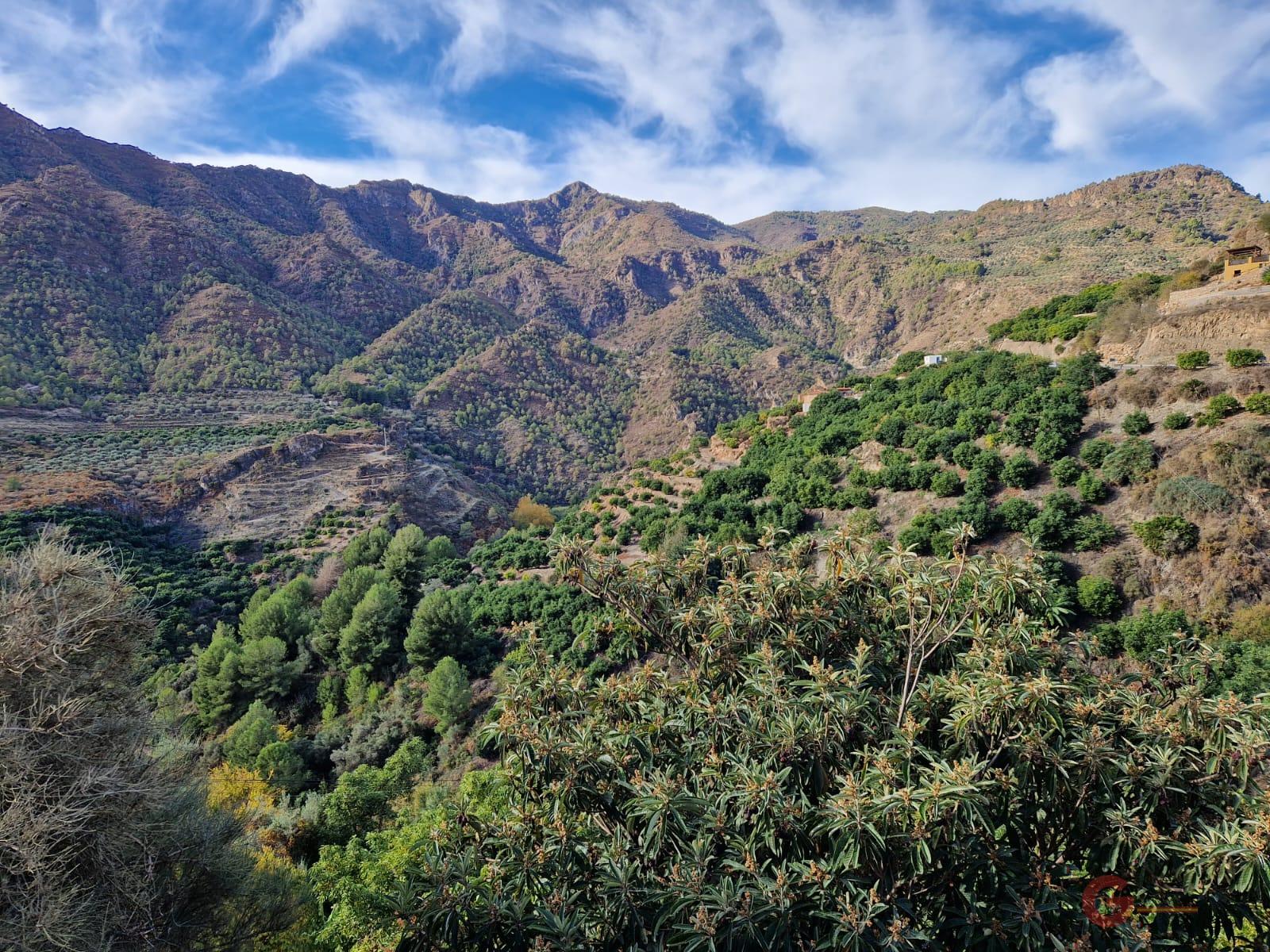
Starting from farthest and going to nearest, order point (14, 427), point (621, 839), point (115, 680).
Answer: point (14, 427), point (115, 680), point (621, 839)

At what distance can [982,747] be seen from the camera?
6453 millimetres

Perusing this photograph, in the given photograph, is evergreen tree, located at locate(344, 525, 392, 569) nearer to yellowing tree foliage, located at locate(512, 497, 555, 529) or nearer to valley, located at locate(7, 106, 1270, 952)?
valley, located at locate(7, 106, 1270, 952)

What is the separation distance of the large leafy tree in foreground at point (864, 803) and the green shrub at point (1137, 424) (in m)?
17.7

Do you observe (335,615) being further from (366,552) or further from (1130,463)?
(1130,463)

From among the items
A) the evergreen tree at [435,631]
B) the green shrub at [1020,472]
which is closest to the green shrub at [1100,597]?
the green shrub at [1020,472]

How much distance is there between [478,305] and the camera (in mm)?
110938

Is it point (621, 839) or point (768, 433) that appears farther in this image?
point (768, 433)

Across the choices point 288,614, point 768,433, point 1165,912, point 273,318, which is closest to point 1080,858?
point 1165,912

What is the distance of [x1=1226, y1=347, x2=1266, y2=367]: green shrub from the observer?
20141 millimetres

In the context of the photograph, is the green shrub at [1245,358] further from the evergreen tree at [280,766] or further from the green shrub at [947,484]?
the evergreen tree at [280,766]

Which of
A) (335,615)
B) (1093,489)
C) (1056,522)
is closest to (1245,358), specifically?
(1093,489)

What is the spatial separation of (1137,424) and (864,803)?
75.6ft

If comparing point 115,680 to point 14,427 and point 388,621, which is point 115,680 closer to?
point 388,621

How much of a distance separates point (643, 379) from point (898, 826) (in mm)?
93406
